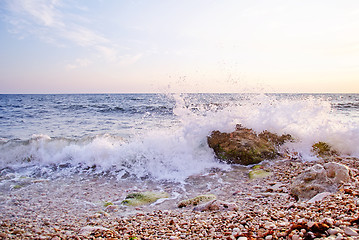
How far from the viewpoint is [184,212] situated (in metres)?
3.62

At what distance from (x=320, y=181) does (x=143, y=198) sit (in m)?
2.95

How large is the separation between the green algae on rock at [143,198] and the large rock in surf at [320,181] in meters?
2.31

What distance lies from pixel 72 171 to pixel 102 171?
78cm

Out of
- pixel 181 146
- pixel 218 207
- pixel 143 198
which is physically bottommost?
pixel 143 198

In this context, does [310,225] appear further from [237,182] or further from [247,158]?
[247,158]

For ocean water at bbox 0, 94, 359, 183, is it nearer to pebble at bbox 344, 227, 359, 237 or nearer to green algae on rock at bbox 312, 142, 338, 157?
green algae on rock at bbox 312, 142, 338, 157

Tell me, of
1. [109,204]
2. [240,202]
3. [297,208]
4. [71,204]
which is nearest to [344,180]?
[297,208]

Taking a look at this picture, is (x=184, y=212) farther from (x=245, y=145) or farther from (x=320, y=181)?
(x=245, y=145)

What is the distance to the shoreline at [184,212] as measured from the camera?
Answer: 236 centimetres

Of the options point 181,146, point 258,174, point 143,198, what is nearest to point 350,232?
point 143,198

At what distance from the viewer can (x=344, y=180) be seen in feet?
12.3

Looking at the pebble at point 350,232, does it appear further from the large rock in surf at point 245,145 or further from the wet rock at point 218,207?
the large rock in surf at point 245,145

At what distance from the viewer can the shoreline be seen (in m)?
2.36

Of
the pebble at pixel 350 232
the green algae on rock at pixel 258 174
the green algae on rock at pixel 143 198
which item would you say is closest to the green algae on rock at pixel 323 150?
the green algae on rock at pixel 258 174
